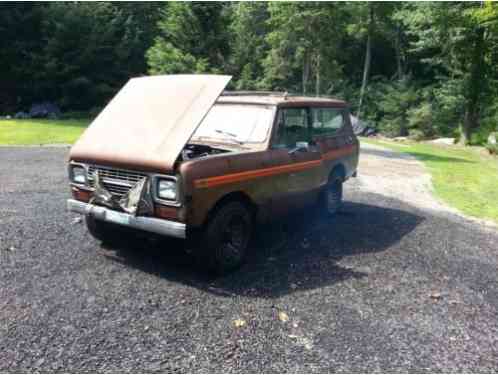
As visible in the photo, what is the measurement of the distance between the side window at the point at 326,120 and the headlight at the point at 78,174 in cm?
333

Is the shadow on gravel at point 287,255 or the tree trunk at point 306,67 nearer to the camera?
the shadow on gravel at point 287,255

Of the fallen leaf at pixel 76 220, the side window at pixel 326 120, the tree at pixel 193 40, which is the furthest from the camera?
the tree at pixel 193 40

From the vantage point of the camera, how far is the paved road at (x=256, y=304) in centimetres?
317

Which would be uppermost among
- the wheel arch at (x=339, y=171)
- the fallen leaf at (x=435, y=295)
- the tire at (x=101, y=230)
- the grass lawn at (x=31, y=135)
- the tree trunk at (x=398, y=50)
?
the tree trunk at (x=398, y=50)

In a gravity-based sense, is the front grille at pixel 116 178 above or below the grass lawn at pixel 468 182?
above

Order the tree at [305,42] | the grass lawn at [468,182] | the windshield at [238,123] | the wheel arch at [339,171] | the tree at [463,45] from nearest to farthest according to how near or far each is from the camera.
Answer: the windshield at [238,123] < the wheel arch at [339,171] < the grass lawn at [468,182] < the tree at [305,42] < the tree at [463,45]

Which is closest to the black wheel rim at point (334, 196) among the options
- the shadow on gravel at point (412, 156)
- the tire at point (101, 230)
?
the tire at point (101, 230)

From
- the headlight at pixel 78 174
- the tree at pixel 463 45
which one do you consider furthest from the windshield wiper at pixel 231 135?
the tree at pixel 463 45

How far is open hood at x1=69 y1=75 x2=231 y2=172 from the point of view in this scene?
416 cm

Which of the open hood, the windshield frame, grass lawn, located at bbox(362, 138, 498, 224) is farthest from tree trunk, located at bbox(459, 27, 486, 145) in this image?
the open hood

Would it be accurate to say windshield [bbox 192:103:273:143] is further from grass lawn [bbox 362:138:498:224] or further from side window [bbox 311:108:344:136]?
grass lawn [bbox 362:138:498:224]

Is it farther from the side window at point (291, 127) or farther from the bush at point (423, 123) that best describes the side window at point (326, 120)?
the bush at point (423, 123)

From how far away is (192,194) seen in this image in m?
4.00

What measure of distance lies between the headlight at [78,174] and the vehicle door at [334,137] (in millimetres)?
3288
